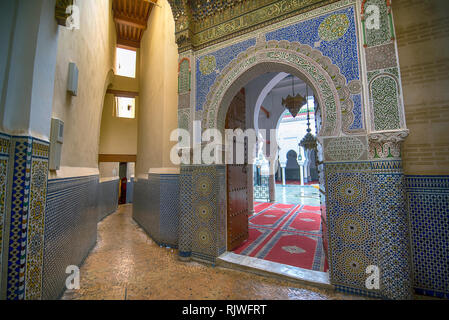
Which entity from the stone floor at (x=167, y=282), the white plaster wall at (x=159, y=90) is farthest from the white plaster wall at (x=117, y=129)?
the stone floor at (x=167, y=282)

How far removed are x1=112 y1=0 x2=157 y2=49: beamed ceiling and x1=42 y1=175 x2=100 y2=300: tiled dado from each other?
14.6ft

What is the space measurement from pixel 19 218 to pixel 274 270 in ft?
7.60

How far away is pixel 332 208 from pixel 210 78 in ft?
7.42

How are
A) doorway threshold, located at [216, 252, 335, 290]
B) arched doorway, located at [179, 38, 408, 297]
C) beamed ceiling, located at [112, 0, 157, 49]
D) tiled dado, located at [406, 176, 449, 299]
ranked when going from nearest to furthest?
tiled dado, located at [406, 176, 449, 299] → arched doorway, located at [179, 38, 408, 297] → doorway threshold, located at [216, 252, 335, 290] → beamed ceiling, located at [112, 0, 157, 49]

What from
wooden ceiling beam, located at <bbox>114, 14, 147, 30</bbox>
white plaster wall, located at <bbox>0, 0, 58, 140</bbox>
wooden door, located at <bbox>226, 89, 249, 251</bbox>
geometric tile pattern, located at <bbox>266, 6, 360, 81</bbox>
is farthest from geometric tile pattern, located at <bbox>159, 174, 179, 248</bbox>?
wooden ceiling beam, located at <bbox>114, 14, 147, 30</bbox>

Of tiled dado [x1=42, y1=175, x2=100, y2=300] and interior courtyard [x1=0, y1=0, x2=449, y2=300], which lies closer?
interior courtyard [x1=0, y1=0, x2=449, y2=300]

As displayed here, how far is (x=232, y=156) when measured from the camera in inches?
129

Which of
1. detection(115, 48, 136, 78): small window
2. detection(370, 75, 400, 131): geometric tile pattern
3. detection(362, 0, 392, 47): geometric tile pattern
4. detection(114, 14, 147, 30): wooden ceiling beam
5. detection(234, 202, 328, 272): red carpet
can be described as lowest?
detection(234, 202, 328, 272): red carpet

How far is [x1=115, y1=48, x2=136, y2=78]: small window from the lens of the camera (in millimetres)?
6305

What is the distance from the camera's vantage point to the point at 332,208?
206 centimetres

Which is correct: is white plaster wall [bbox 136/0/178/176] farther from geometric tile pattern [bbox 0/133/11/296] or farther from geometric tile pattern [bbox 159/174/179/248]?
geometric tile pattern [bbox 0/133/11/296]

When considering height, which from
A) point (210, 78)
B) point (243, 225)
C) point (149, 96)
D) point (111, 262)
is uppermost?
point (149, 96)

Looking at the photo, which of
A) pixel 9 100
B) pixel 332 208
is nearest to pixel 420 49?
pixel 332 208
